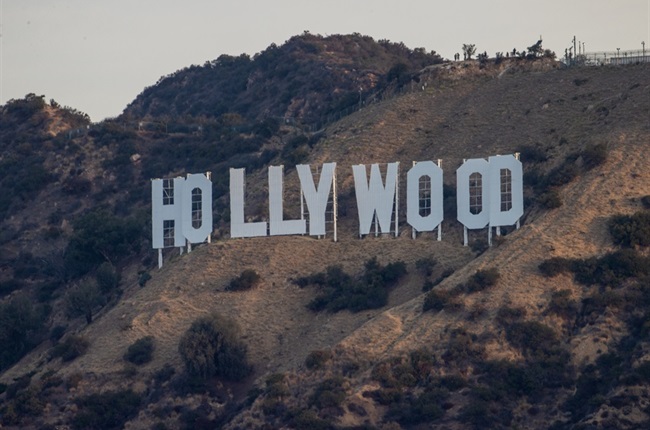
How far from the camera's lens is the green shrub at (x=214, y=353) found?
68500 millimetres

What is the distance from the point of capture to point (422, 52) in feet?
439

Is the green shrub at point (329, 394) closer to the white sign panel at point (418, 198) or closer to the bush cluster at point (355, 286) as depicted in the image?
the bush cluster at point (355, 286)

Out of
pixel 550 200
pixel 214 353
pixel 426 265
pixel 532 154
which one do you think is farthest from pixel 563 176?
pixel 214 353

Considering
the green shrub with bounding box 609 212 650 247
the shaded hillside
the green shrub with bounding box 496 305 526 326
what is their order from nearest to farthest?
the green shrub with bounding box 496 305 526 326 < the green shrub with bounding box 609 212 650 247 < the shaded hillside

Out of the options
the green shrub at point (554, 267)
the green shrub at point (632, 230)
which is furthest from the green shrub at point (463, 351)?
the green shrub at point (632, 230)

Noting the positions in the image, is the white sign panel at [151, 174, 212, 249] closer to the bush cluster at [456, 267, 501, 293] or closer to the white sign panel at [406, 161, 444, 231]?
the white sign panel at [406, 161, 444, 231]

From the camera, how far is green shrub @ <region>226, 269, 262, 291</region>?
245 feet

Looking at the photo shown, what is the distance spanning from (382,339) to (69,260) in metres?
26.3

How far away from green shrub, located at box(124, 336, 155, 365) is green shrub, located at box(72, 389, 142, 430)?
223cm

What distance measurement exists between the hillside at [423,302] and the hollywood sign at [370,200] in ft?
3.11

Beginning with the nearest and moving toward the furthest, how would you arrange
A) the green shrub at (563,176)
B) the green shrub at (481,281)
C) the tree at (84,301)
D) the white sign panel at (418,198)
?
the green shrub at (481,281), the white sign panel at (418,198), the green shrub at (563,176), the tree at (84,301)

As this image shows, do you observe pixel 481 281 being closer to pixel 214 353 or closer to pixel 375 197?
pixel 375 197

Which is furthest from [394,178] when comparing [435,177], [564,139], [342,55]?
[342,55]

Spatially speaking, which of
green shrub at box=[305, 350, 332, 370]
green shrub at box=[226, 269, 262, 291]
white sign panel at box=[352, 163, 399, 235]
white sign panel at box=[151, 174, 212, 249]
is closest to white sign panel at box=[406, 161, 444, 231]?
white sign panel at box=[352, 163, 399, 235]
